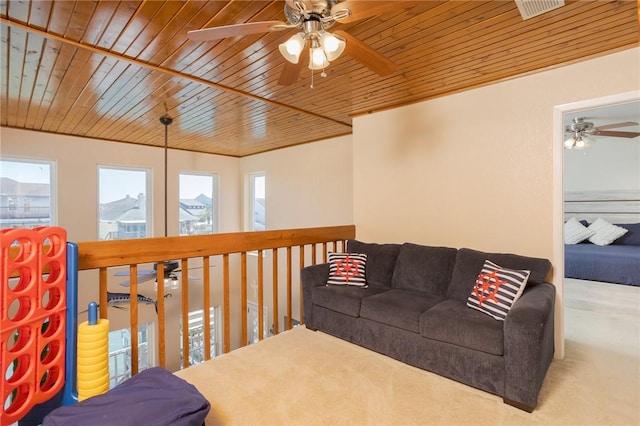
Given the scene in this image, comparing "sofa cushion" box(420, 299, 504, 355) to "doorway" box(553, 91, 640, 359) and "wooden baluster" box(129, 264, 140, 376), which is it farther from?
"wooden baluster" box(129, 264, 140, 376)

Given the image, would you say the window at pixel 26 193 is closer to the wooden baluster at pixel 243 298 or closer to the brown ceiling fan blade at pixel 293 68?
the wooden baluster at pixel 243 298

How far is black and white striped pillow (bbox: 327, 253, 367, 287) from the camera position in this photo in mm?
3057

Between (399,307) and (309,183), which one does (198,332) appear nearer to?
(309,183)

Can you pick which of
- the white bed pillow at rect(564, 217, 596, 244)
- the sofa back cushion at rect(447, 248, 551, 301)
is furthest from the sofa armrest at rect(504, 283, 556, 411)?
the white bed pillow at rect(564, 217, 596, 244)

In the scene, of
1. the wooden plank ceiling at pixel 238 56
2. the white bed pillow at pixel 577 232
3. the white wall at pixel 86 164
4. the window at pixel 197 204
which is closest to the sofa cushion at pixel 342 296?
the wooden plank ceiling at pixel 238 56

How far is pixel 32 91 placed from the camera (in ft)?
9.70

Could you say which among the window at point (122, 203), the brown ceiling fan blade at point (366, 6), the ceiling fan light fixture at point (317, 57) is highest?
the brown ceiling fan blade at point (366, 6)

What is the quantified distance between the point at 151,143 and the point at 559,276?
576 cm

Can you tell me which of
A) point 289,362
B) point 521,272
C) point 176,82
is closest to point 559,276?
point 521,272

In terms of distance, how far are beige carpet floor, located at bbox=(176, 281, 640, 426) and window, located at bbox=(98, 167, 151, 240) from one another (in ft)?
12.5

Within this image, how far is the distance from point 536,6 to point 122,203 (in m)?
5.76

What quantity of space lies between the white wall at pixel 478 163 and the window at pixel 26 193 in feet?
14.5

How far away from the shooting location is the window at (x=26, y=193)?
421 cm

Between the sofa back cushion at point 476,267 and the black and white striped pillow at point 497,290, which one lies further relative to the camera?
the sofa back cushion at point 476,267
